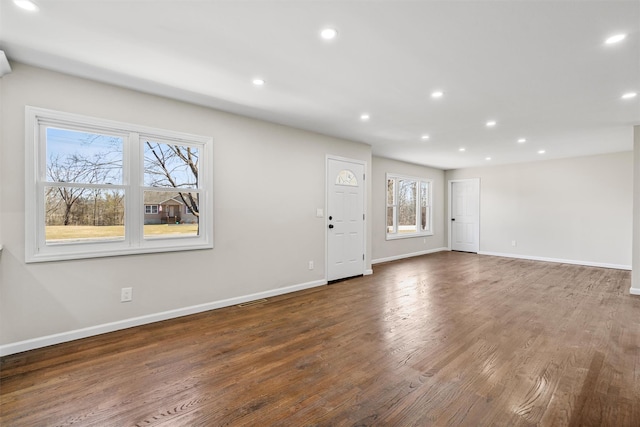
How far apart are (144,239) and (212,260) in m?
0.78

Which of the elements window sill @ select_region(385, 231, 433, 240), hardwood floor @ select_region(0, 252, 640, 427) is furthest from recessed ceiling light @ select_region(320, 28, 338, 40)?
window sill @ select_region(385, 231, 433, 240)

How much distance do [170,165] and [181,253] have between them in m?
1.03

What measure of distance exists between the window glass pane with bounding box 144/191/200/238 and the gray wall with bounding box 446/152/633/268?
24.4 feet

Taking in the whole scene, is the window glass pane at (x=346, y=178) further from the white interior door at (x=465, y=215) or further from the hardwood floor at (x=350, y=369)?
the white interior door at (x=465, y=215)

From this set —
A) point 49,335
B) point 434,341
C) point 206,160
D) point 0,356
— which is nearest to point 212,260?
point 206,160

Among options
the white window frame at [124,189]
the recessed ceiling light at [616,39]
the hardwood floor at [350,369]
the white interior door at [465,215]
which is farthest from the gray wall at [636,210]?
the white window frame at [124,189]

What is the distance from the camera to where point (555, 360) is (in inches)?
94.5

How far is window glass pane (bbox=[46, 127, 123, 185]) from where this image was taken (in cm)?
274

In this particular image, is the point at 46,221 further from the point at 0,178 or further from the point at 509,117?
the point at 509,117

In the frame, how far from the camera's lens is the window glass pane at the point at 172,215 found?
3283 millimetres

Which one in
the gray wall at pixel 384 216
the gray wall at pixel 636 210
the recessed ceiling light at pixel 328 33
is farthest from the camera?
the gray wall at pixel 384 216

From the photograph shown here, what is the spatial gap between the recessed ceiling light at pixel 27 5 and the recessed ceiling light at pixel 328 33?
1.80 m

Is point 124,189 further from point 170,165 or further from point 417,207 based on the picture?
point 417,207

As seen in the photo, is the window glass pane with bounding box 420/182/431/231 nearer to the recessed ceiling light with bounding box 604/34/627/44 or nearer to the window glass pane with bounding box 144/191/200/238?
the recessed ceiling light with bounding box 604/34/627/44
